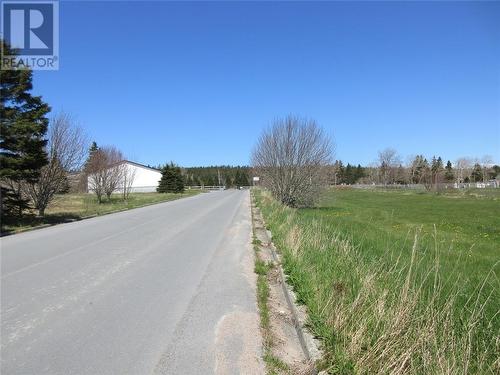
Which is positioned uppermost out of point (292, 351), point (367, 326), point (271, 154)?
point (271, 154)

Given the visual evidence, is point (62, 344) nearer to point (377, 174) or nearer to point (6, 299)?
point (6, 299)

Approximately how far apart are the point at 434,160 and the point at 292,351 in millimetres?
143839

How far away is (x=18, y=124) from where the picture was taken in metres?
18.8

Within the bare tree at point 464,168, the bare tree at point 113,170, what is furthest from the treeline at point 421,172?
the bare tree at point 113,170

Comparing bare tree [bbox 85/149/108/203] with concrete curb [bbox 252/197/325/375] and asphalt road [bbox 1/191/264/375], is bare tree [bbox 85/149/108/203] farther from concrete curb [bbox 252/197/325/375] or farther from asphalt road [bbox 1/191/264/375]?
concrete curb [bbox 252/197/325/375]

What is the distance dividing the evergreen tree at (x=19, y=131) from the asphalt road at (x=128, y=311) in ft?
28.6

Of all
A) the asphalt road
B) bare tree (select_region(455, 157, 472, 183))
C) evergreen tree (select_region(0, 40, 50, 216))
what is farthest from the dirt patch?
bare tree (select_region(455, 157, 472, 183))

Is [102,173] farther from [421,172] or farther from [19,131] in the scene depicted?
[421,172]

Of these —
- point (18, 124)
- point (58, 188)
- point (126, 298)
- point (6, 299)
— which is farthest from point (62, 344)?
point (58, 188)

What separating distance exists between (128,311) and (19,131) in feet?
52.2

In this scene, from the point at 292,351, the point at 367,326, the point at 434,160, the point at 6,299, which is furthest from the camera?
the point at 434,160

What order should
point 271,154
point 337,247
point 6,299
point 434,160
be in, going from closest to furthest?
point 6,299 < point 337,247 < point 271,154 < point 434,160

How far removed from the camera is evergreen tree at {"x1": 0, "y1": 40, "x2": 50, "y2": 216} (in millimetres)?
18703

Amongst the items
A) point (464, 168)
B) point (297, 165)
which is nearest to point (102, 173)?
point (297, 165)
